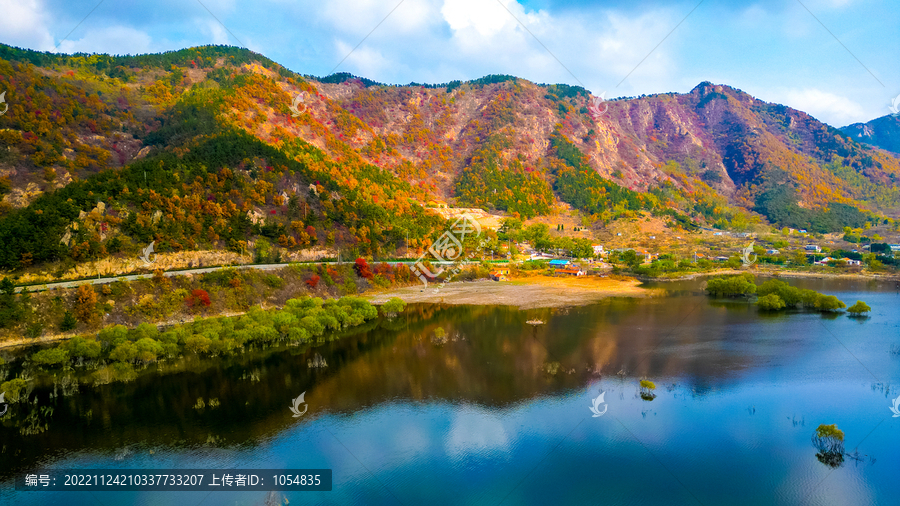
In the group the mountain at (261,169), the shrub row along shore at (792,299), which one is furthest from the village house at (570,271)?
the shrub row along shore at (792,299)

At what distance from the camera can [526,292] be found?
2825 inches

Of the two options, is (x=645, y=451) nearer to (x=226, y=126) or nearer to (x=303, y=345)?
(x=303, y=345)

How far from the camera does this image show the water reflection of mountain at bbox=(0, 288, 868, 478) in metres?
27.4

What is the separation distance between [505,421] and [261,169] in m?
61.9

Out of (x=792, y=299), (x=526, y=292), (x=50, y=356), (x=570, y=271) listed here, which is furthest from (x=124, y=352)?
(x=570, y=271)

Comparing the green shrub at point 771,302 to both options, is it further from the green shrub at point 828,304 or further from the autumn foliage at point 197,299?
the autumn foliage at point 197,299

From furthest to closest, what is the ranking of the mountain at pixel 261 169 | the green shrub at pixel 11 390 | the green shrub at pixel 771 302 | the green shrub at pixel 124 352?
the mountain at pixel 261 169 < the green shrub at pixel 771 302 < the green shrub at pixel 124 352 < the green shrub at pixel 11 390

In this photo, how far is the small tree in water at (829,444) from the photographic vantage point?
24320 mm

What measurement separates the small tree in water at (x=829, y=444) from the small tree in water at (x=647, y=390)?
8529mm

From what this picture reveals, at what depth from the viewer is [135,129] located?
278 feet

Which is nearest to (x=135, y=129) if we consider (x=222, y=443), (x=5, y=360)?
(x=5, y=360)

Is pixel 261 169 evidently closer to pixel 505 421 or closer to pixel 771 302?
pixel 505 421

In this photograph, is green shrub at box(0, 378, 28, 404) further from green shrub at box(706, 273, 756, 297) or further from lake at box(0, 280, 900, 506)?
green shrub at box(706, 273, 756, 297)

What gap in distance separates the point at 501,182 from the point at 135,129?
10520 centimetres
